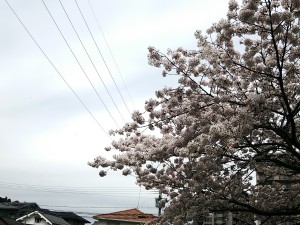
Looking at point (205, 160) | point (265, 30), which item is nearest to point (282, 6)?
point (265, 30)

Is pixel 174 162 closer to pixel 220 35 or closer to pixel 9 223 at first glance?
pixel 220 35

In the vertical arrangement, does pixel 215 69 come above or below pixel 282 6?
below

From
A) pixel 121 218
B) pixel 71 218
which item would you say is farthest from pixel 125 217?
pixel 71 218

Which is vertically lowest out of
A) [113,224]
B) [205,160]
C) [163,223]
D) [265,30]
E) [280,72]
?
[113,224]

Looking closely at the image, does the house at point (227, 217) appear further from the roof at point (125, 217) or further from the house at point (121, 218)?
the roof at point (125, 217)

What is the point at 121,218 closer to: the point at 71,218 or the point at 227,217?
the point at 71,218

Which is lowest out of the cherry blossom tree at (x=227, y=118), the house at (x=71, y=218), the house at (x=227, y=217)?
the house at (x=71, y=218)

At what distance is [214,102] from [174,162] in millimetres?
3087

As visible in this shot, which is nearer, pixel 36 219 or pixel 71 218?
pixel 36 219

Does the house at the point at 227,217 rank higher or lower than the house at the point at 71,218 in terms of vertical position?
higher

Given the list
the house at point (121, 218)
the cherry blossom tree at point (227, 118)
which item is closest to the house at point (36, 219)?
the house at point (121, 218)

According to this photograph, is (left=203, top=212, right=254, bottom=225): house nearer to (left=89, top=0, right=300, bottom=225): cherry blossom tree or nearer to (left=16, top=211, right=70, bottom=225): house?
(left=89, top=0, right=300, bottom=225): cherry blossom tree

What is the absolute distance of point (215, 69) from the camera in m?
9.54

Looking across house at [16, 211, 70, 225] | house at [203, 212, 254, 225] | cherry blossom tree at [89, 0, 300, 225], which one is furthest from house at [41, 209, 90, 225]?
cherry blossom tree at [89, 0, 300, 225]
